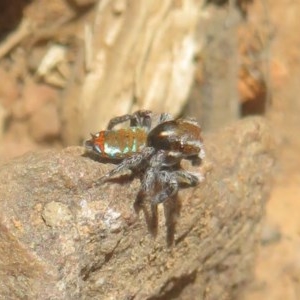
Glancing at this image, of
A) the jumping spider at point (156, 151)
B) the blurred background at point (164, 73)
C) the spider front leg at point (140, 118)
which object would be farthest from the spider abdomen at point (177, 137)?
the blurred background at point (164, 73)

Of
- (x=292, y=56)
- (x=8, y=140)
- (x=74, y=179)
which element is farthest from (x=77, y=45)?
(x=74, y=179)

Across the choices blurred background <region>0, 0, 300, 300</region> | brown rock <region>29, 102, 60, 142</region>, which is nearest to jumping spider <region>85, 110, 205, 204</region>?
blurred background <region>0, 0, 300, 300</region>

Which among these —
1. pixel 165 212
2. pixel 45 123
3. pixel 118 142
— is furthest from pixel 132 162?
pixel 45 123

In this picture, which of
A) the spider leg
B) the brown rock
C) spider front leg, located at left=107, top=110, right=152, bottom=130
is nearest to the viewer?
the spider leg

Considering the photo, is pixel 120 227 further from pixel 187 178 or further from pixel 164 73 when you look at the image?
pixel 164 73

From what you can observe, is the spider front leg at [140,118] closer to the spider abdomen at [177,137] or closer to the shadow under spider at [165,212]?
the spider abdomen at [177,137]

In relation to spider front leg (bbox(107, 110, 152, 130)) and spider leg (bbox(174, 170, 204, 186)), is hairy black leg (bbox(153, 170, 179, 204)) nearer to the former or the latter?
spider leg (bbox(174, 170, 204, 186))
